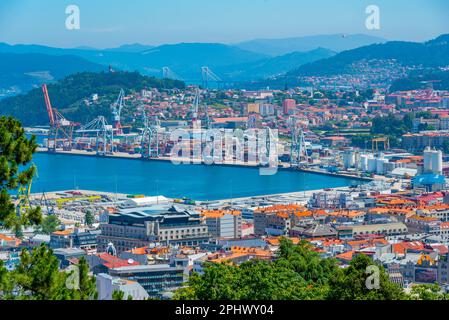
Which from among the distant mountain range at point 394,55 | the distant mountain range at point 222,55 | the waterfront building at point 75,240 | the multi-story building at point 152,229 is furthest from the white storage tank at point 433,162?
the distant mountain range at point 222,55

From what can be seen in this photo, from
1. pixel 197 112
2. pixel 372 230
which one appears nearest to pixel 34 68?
pixel 197 112

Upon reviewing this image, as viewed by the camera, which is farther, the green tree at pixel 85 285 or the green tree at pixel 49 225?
the green tree at pixel 49 225

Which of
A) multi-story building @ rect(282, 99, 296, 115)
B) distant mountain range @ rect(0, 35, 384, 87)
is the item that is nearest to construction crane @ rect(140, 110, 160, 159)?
multi-story building @ rect(282, 99, 296, 115)

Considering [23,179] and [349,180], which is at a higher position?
[23,179]

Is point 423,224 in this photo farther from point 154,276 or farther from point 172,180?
point 172,180

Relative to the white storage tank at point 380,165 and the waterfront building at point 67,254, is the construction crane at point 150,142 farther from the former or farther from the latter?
the waterfront building at point 67,254
